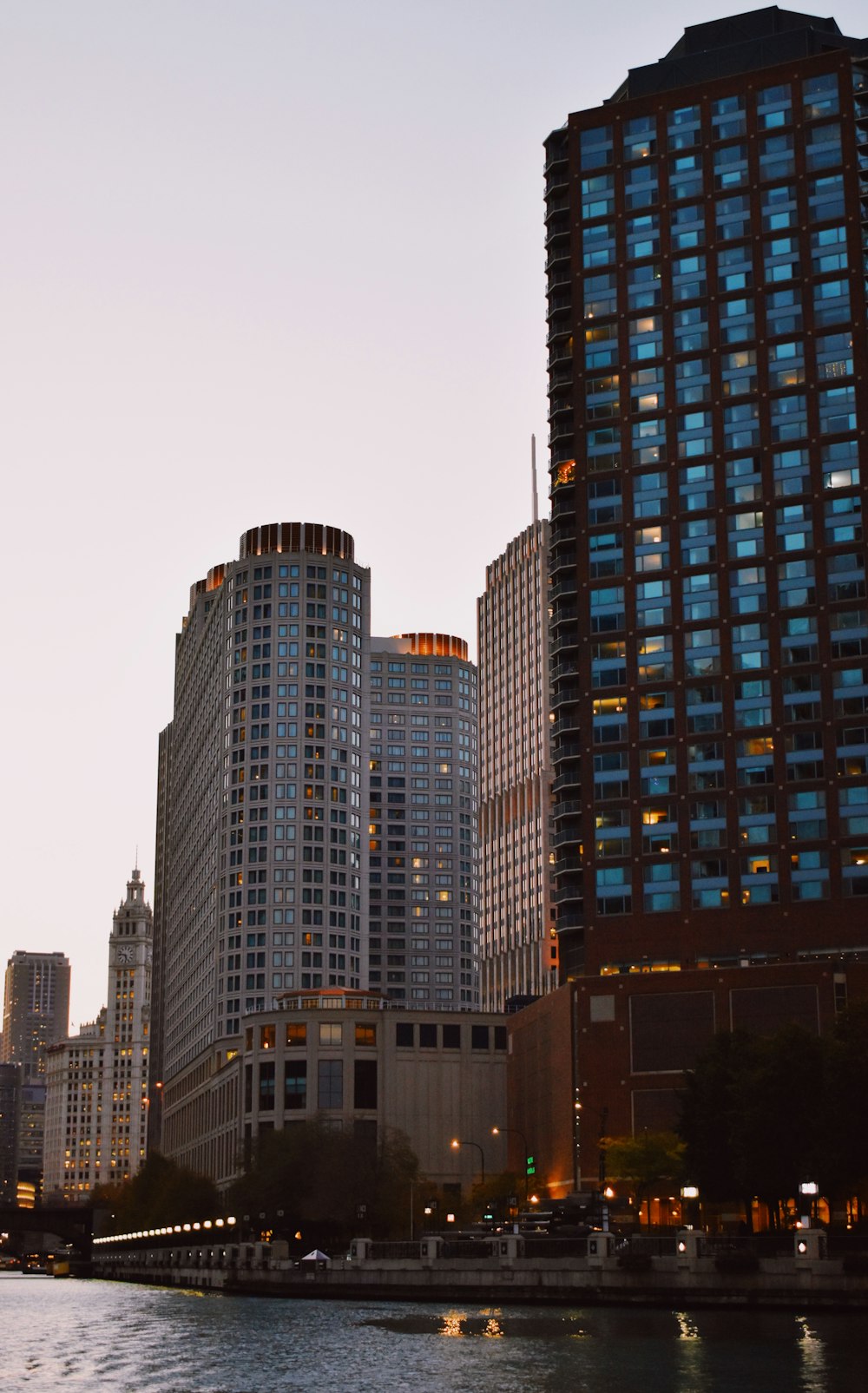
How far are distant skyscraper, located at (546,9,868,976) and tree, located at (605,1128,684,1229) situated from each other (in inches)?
846

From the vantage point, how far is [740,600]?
19062 cm

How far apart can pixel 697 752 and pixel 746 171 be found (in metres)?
64.2

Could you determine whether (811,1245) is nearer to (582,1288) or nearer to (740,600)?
(582,1288)

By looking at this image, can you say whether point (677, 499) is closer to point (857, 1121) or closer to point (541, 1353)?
point (857, 1121)

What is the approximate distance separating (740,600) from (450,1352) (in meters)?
111

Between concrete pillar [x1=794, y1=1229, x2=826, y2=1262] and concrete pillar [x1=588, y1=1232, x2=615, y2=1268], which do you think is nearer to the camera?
concrete pillar [x1=794, y1=1229, x2=826, y2=1262]

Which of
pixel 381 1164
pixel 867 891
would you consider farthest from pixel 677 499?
pixel 381 1164

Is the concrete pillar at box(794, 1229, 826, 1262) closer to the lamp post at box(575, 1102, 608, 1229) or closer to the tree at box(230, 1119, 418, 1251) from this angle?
the lamp post at box(575, 1102, 608, 1229)

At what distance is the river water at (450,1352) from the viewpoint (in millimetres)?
78375

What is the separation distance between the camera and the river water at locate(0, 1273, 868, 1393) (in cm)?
7838

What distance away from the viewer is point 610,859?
18850 cm

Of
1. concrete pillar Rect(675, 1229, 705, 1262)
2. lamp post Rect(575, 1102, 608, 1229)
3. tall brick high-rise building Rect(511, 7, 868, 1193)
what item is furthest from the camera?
tall brick high-rise building Rect(511, 7, 868, 1193)

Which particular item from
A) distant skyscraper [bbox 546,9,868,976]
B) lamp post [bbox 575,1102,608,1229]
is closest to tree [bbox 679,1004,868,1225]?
lamp post [bbox 575,1102,608,1229]

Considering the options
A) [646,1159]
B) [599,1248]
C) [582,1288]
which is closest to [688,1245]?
[599,1248]
